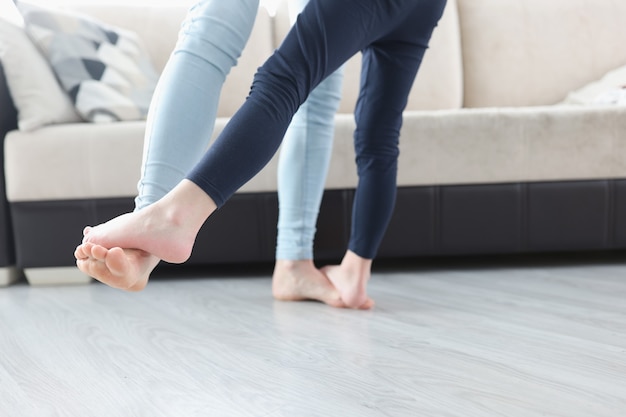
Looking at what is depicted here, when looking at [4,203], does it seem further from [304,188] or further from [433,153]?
[433,153]

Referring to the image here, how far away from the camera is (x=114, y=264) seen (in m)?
0.74

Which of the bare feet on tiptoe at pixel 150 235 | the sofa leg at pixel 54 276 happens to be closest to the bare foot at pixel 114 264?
the bare feet on tiptoe at pixel 150 235

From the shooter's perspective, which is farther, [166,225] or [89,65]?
[89,65]

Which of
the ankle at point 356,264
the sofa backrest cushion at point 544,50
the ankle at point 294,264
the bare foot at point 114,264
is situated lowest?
the ankle at point 294,264

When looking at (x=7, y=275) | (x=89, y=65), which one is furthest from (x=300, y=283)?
(x=89, y=65)

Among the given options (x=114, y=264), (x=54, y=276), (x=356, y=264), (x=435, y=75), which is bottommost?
(x=54, y=276)

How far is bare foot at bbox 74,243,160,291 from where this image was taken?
29.2 inches

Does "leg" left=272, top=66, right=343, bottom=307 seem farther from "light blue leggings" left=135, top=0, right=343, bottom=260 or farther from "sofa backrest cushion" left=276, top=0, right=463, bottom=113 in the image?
"sofa backrest cushion" left=276, top=0, right=463, bottom=113

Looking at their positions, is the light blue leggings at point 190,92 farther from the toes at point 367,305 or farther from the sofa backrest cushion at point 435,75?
the sofa backrest cushion at point 435,75

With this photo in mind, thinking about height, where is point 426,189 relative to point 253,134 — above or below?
below

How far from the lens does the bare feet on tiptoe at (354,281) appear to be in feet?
4.04

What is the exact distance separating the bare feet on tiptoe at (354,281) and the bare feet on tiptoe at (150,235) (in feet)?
1.69

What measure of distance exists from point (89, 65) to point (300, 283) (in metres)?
0.97

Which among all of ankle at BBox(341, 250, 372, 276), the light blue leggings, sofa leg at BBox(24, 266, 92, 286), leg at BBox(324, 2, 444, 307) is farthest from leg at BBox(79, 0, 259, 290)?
sofa leg at BBox(24, 266, 92, 286)
